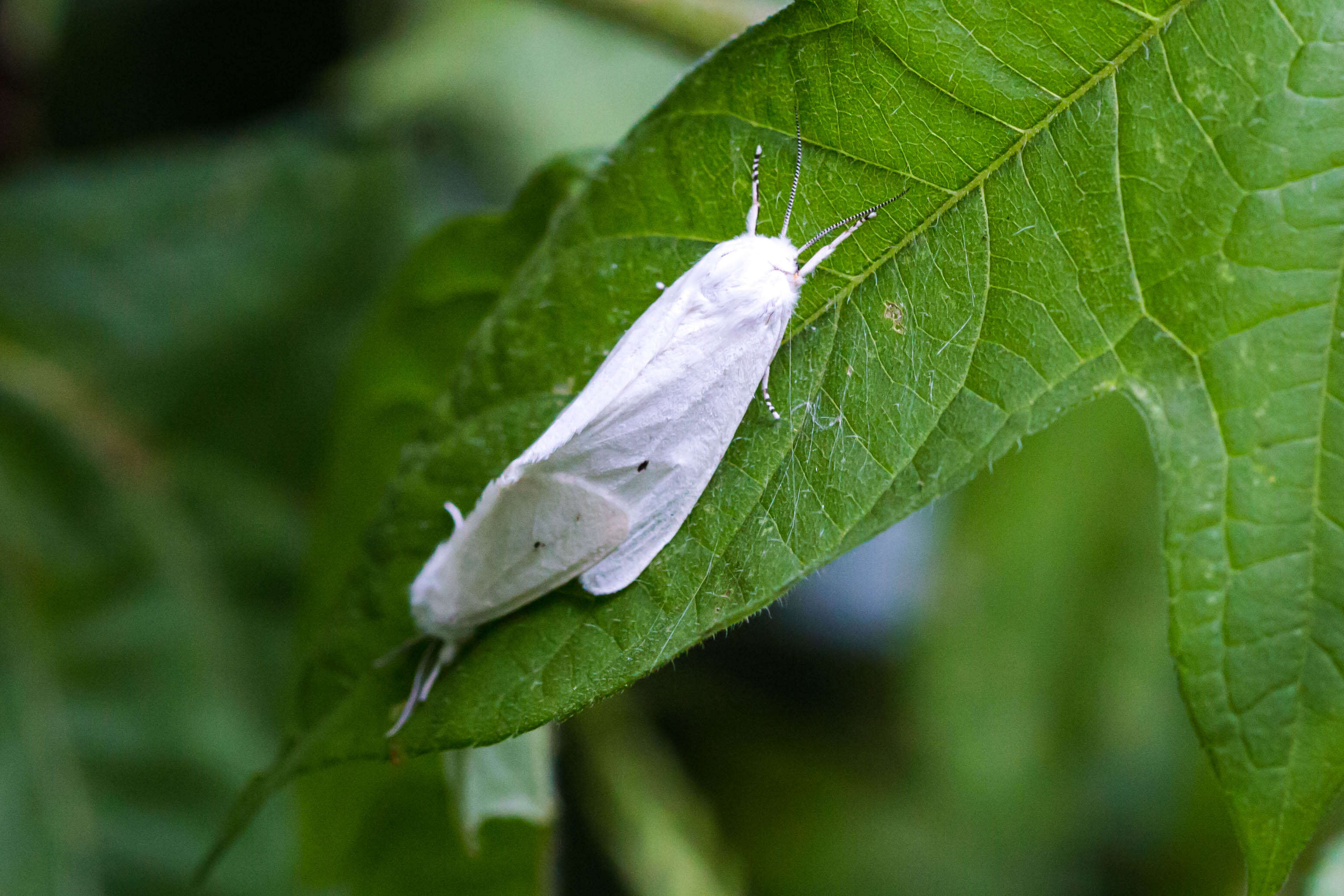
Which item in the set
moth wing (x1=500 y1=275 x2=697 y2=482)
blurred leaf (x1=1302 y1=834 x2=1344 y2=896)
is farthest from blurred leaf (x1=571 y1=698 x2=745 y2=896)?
moth wing (x1=500 y1=275 x2=697 y2=482)

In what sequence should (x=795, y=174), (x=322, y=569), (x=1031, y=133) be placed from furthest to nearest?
(x=322, y=569)
(x=795, y=174)
(x=1031, y=133)

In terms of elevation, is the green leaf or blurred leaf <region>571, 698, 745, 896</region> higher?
the green leaf

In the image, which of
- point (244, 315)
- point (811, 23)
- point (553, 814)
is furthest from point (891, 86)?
point (244, 315)

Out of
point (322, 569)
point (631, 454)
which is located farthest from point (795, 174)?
point (322, 569)

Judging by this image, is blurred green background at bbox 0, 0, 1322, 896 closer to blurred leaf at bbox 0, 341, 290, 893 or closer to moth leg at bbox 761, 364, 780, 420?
blurred leaf at bbox 0, 341, 290, 893

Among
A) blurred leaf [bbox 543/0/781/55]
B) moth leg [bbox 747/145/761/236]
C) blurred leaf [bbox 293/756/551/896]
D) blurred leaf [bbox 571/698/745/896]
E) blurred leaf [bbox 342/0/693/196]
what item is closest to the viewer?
moth leg [bbox 747/145/761/236]

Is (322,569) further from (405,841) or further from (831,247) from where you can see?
(831,247)
